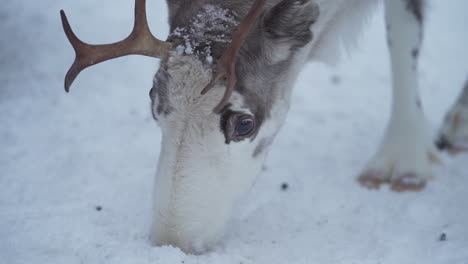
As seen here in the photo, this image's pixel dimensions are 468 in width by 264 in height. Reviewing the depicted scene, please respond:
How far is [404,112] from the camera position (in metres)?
4.02

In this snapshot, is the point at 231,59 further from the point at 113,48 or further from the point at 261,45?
the point at 113,48

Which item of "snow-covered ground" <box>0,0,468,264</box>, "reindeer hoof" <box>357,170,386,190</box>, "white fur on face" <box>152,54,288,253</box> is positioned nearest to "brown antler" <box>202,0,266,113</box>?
"white fur on face" <box>152,54,288,253</box>

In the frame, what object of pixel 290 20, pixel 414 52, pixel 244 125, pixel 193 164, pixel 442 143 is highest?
pixel 290 20

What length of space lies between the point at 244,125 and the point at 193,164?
0.32m

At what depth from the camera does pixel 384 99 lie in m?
5.34

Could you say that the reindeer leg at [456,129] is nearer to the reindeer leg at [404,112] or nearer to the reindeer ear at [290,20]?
the reindeer leg at [404,112]

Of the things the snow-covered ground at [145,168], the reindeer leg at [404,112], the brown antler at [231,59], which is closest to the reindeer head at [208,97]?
the brown antler at [231,59]

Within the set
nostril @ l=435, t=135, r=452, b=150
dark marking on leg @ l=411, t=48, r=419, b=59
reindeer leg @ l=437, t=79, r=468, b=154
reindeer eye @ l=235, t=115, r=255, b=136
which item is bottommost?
nostril @ l=435, t=135, r=452, b=150

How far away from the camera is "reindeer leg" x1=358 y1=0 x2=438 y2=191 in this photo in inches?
153

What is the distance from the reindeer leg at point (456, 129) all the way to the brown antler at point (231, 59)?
246 cm

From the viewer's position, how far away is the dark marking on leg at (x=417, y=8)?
12.9 feet

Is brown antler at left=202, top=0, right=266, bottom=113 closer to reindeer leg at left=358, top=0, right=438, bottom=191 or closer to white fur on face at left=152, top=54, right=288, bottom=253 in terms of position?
white fur on face at left=152, top=54, right=288, bottom=253

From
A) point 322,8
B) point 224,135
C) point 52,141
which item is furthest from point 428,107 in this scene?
point 52,141

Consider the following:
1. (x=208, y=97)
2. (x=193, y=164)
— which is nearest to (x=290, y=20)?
(x=208, y=97)
